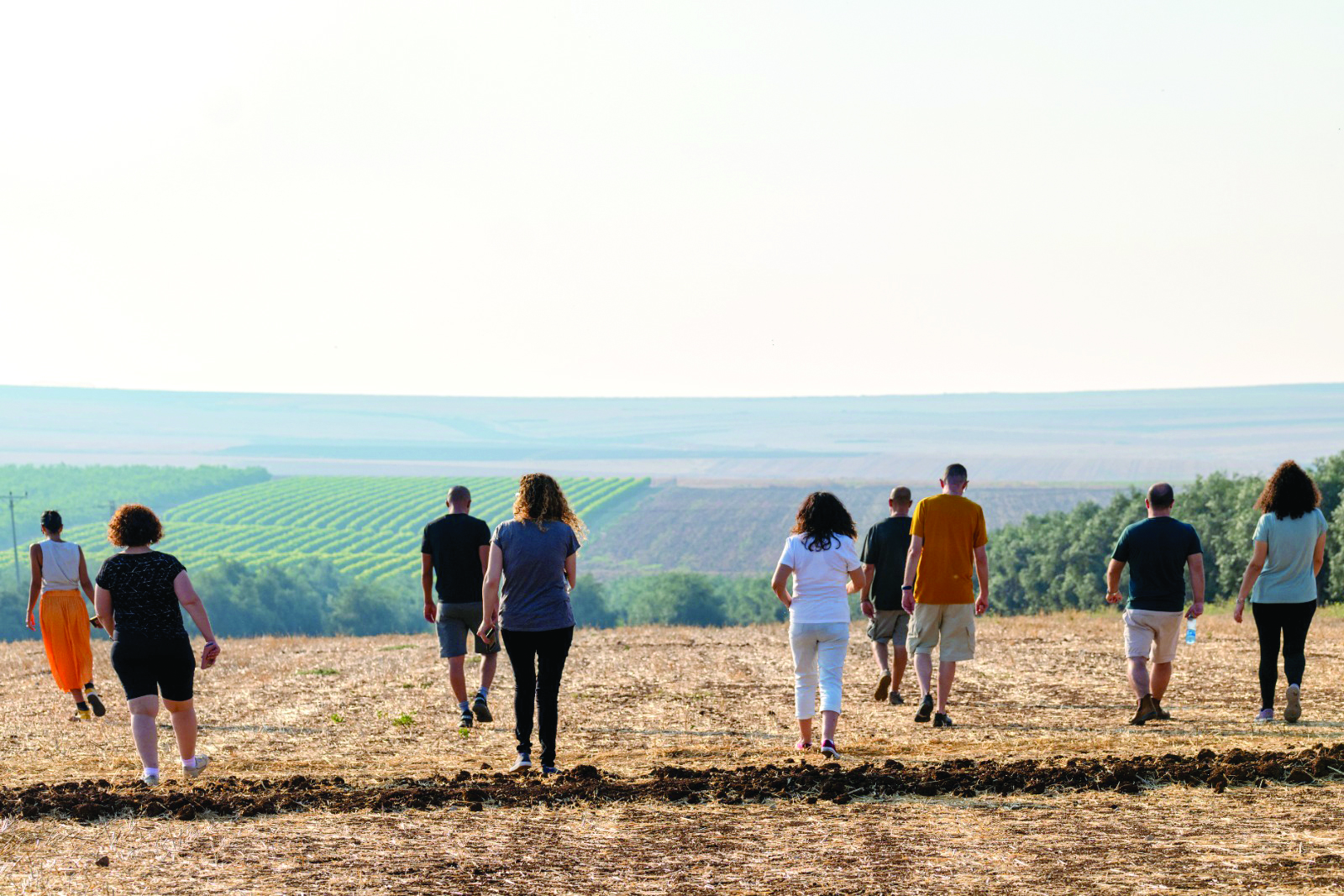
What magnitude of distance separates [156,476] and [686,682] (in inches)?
6329

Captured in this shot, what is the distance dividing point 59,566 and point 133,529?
4.55m

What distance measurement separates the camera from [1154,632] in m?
11.1

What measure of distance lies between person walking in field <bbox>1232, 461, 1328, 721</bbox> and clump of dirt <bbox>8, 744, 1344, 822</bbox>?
8.02ft

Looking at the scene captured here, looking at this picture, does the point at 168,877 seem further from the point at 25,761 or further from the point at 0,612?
the point at 0,612

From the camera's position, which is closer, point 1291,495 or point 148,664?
point 148,664

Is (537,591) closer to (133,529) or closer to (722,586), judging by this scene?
(133,529)

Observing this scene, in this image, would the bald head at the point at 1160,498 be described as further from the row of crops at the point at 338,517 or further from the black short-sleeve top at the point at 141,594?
the row of crops at the point at 338,517

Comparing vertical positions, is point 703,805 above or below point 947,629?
below

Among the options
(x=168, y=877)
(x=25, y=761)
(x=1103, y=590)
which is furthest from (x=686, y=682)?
(x=1103, y=590)

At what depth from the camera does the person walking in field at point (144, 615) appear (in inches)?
343

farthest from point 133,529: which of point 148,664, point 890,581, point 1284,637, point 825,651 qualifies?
point 1284,637

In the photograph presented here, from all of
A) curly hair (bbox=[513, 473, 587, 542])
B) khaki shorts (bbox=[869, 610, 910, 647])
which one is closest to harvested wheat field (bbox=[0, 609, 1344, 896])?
khaki shorts (bbox=[869, 610, 910, 647])

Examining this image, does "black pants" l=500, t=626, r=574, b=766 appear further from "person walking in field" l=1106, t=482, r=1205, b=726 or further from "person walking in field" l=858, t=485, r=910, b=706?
"person walking in field" l=1106, t=482, r=1205, b=726

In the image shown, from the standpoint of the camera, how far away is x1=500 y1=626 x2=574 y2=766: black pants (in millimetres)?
8992
